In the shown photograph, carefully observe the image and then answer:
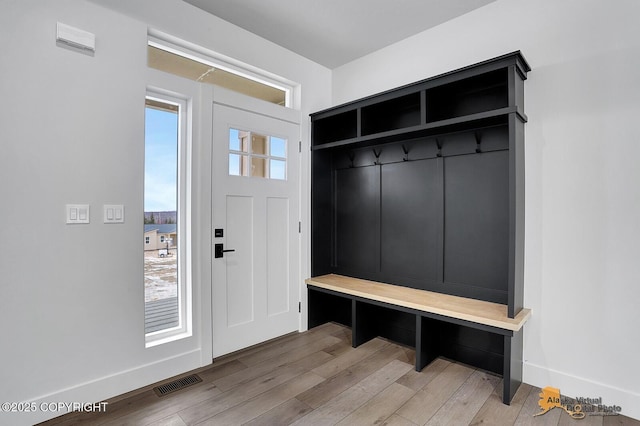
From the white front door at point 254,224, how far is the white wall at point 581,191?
82.2 inches

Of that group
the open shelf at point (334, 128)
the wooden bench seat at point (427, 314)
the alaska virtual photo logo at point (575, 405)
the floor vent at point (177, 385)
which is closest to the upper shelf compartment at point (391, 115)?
the open shelf at point (334, 128)

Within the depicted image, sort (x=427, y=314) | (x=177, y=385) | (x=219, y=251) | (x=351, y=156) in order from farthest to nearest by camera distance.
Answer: (x=351, y=156) → (x=219, y=251) → (x=427, y=314) → (x=177, y=385)

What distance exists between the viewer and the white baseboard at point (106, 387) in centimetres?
195

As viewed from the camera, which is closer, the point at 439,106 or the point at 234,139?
the point at 439,106

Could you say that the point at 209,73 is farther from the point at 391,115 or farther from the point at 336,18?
the point at 391,115

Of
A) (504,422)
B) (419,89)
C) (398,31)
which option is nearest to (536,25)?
(419,89)

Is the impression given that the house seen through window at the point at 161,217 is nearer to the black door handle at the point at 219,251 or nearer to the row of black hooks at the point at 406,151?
the black door handle at the point at 219,251

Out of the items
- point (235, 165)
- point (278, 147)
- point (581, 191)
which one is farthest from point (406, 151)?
point (235, 165)

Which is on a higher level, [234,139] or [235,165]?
[234,139]

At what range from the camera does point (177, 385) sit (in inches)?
94.2

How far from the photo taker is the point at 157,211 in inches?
102

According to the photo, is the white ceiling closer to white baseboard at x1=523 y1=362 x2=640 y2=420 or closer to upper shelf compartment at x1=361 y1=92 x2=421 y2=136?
upper shelf compartment at x1=361 y1=92 x2=421 y2=136

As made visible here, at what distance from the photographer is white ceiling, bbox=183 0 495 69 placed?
2.65m

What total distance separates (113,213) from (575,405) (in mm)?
3348
